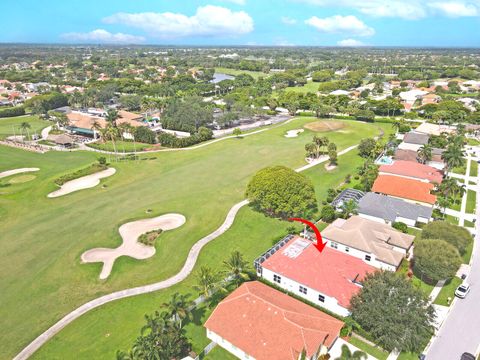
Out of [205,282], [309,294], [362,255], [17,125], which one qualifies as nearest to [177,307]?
[205,282]

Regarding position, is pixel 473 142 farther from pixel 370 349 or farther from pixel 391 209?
pixel 370 349

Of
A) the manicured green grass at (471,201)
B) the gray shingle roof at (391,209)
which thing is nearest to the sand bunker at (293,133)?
the gray shingle roof at (391,209)

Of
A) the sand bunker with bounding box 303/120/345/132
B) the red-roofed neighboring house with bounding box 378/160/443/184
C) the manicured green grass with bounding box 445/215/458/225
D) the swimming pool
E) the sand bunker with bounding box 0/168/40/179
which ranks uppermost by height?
the sand bunker with bounding box 303/120/345/132

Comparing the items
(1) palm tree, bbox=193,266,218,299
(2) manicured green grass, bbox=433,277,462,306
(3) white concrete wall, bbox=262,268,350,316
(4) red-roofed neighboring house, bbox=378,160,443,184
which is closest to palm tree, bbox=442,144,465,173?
(4) red-roofed neighboring house, bbox=378,160,443,184

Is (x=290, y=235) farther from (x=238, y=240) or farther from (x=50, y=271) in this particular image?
(x=50, y=271)

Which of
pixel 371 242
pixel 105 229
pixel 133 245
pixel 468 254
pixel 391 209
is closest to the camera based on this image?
pixel 371 242

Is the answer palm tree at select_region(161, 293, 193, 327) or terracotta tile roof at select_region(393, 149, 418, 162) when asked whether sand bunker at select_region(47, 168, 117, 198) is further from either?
terracotta tile roof at select_region(393, 149, 418, 162)
